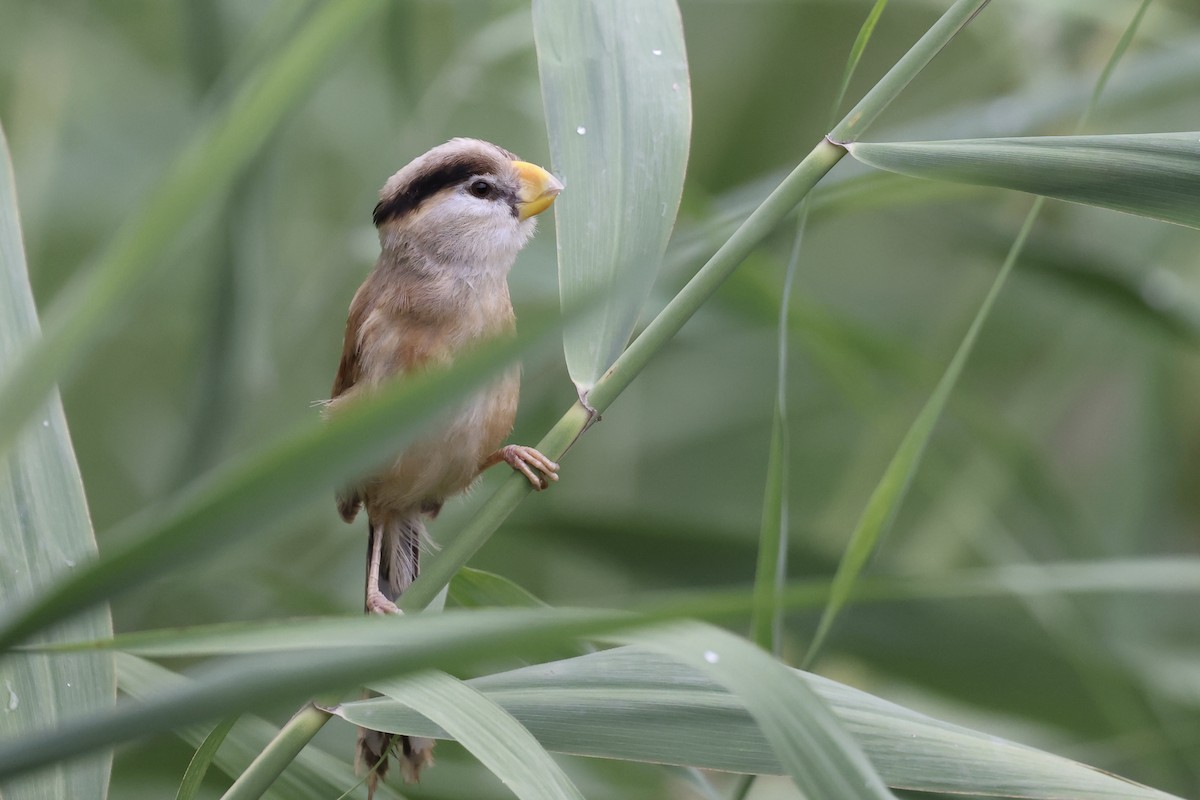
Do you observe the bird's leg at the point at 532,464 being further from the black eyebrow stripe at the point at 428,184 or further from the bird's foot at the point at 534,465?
the black eyebrow stripe at the point at 428,184

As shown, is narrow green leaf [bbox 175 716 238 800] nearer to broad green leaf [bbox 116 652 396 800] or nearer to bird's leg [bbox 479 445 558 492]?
broad green leaf [bbox 116 652 396 800]

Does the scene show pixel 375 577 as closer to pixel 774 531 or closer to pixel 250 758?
pixel 250 758

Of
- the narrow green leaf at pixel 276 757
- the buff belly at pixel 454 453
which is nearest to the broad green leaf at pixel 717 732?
the narrow green leaf at pixel 276 757

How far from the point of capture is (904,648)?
2121 mm

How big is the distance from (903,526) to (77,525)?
2.64 m

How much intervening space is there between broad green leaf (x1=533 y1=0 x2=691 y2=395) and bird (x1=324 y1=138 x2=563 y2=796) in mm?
491

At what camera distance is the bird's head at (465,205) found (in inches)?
77.8

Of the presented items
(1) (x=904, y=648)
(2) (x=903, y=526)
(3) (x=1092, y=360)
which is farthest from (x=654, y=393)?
(1) (x=904, y=648)

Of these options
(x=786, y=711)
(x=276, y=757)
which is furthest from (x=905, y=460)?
(x=276, y=757)

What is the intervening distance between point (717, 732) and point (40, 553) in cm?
73

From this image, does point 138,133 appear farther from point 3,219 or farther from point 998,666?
point 998,666

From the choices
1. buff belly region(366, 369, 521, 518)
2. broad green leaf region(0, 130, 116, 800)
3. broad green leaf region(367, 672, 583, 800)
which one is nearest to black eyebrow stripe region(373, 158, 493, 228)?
buff belly region(366, 369, 521, 518)

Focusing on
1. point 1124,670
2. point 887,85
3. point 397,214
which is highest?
point 397,214

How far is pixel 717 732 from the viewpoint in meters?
1.10
